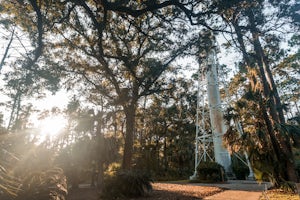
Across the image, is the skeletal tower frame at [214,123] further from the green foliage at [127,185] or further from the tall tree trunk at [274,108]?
the green foliage at [127,185]

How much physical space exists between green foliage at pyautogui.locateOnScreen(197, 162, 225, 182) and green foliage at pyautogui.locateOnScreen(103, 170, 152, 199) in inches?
333

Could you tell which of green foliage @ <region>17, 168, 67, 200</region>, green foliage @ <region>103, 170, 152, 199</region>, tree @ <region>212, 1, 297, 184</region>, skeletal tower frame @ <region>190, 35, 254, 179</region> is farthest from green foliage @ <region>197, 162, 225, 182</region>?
green foliage @ <region>17, 168, 67, 200</region>

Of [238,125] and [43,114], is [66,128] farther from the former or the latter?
[238,125]

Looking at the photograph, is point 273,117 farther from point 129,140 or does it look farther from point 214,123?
point 129,140

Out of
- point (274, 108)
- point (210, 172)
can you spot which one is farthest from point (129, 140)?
point (274, 108)

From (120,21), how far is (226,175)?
15041 millimetres

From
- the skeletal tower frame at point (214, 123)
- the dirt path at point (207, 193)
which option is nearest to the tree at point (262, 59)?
the dirt path at point (207, 193)

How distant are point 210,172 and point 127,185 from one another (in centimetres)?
965

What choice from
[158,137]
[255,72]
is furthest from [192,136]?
[255,72]

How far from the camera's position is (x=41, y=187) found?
5.58m

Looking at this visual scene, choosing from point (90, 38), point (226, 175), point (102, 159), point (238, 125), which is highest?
point (90, 38)

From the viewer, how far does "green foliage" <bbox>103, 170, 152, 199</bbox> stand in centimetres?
959

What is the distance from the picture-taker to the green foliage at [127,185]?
959cm

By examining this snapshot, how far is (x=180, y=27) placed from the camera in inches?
369
